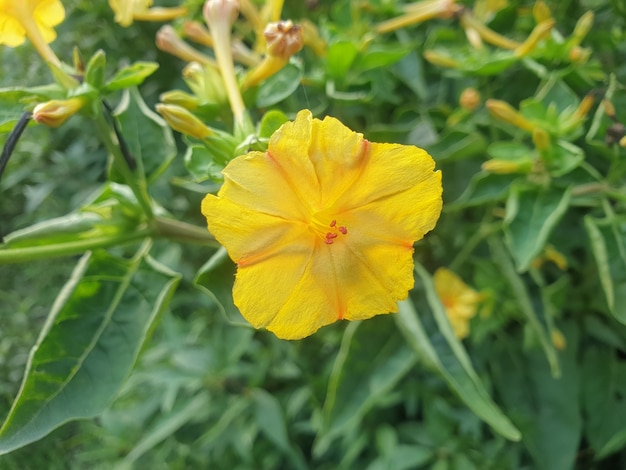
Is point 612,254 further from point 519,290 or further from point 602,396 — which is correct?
point 602,396

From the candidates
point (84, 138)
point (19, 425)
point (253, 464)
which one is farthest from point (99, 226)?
point (253, 464)

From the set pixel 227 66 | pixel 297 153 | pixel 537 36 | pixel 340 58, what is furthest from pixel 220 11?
pixel 537 36

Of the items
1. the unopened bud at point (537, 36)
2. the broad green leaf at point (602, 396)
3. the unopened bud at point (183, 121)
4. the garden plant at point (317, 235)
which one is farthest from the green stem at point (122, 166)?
the broad green leaf at point (602, 396)

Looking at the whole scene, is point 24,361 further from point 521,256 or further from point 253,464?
point 521,256

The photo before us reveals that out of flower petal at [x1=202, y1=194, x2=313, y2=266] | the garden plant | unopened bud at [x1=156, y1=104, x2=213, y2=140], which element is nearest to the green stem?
the garden plant

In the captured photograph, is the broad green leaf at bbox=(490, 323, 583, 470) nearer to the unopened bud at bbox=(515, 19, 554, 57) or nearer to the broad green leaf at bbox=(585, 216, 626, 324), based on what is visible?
the broad green leaf at bbox=(585, 216, 626, 324)

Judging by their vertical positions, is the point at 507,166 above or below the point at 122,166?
below

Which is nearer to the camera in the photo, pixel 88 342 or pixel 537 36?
pixel 88 342
